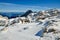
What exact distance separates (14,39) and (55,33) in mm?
3273

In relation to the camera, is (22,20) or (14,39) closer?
(14,39)

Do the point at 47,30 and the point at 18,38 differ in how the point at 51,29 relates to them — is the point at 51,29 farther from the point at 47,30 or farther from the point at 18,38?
the point at 18,38

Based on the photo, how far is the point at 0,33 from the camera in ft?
49.9

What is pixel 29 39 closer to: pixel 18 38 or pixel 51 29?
pixel 18 38

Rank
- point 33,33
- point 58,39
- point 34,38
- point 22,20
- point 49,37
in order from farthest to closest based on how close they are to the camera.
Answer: point 22,20 → point 33,33 → point 34,38 → point 49,37 → point 58,39

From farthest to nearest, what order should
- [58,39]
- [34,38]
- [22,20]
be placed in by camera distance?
[22,20], [34,38], [58,39]

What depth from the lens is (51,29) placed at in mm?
12758

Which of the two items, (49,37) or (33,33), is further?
(33,33)

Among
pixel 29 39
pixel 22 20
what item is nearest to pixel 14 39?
pixel 29 39

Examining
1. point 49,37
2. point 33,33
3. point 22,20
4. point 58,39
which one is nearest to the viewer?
point 58,39

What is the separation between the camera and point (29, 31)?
594 inches

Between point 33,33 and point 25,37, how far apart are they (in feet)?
4.49

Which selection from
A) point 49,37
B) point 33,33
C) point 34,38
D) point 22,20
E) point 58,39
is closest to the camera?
point 58,39

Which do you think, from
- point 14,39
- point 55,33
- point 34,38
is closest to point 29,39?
point 34,38
